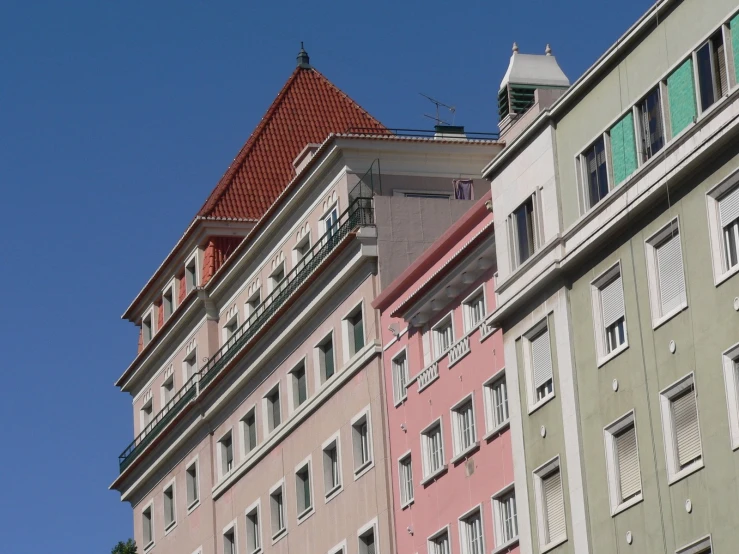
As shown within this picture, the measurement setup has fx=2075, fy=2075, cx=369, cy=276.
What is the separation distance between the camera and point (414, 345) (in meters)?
57.0

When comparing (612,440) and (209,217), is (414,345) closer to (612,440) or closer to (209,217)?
(612,440)

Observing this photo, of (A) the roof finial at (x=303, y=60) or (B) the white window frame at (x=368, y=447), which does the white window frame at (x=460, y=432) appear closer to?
(B) the white window frame at (x=368, y=447)

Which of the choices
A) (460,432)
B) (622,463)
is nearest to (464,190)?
(460,432)

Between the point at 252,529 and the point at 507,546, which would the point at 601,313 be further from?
the point at 252,529

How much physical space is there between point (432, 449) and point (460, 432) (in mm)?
2019

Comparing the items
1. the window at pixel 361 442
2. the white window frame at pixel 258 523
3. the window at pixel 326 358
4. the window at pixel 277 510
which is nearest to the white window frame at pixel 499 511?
the window at pixel 361 442

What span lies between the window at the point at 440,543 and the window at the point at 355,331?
8.56 meters

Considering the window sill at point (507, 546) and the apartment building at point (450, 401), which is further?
the apartment building at point (450, 401)

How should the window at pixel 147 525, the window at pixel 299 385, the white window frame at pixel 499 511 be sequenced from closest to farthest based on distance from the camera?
the white window frame at pixel 499 511
the window at pixel 299 385
the window at pixel 147 525

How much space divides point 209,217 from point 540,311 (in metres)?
31.4

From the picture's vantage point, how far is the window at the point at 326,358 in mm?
63750

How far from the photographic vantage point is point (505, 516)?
50.2 metres

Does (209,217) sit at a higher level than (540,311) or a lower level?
higher

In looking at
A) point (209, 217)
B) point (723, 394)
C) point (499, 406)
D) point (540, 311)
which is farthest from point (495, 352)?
point (209, 217)
